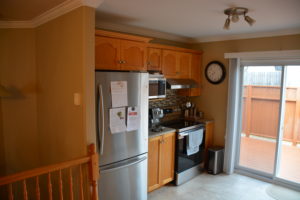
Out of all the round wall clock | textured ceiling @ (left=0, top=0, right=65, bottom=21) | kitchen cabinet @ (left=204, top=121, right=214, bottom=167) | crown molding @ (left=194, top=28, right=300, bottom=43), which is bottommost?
kitchen cabinet @ (left=204, top=121, right=214, bottom=167)

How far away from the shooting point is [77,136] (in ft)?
7.08

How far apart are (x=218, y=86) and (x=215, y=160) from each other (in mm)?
1340

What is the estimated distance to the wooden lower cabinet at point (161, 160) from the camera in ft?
10.5

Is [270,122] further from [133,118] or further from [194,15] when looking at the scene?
[133,118]

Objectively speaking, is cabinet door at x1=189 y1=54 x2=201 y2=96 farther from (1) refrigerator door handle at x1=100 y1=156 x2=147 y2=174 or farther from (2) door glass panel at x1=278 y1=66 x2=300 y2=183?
(1) refrigerator door handle at x1=100 y1=156 x2=147 y2=174

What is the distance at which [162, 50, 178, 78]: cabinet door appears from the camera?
11.9ft

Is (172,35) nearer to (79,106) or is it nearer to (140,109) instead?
(140,109)

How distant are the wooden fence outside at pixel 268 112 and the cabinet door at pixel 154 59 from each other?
1.67m

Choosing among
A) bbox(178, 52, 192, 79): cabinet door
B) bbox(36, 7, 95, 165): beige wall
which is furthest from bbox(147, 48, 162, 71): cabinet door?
bbox(36, 7, 95, 165): beige wall

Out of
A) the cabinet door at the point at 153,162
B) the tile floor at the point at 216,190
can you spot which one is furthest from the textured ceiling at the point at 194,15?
the tile floor at the point at 216,190

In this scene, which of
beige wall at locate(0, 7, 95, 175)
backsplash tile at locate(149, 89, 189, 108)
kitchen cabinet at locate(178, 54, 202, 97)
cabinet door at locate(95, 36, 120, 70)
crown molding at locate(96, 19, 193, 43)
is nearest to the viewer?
beige wall at locate(0, 7, 95, 175)

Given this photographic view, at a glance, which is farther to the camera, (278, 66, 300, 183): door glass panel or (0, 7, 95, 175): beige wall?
(278, 66, 300, 183): door glass panel

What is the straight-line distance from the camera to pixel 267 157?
12.7 ft

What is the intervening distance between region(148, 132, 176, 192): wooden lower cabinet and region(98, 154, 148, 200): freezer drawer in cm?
32
